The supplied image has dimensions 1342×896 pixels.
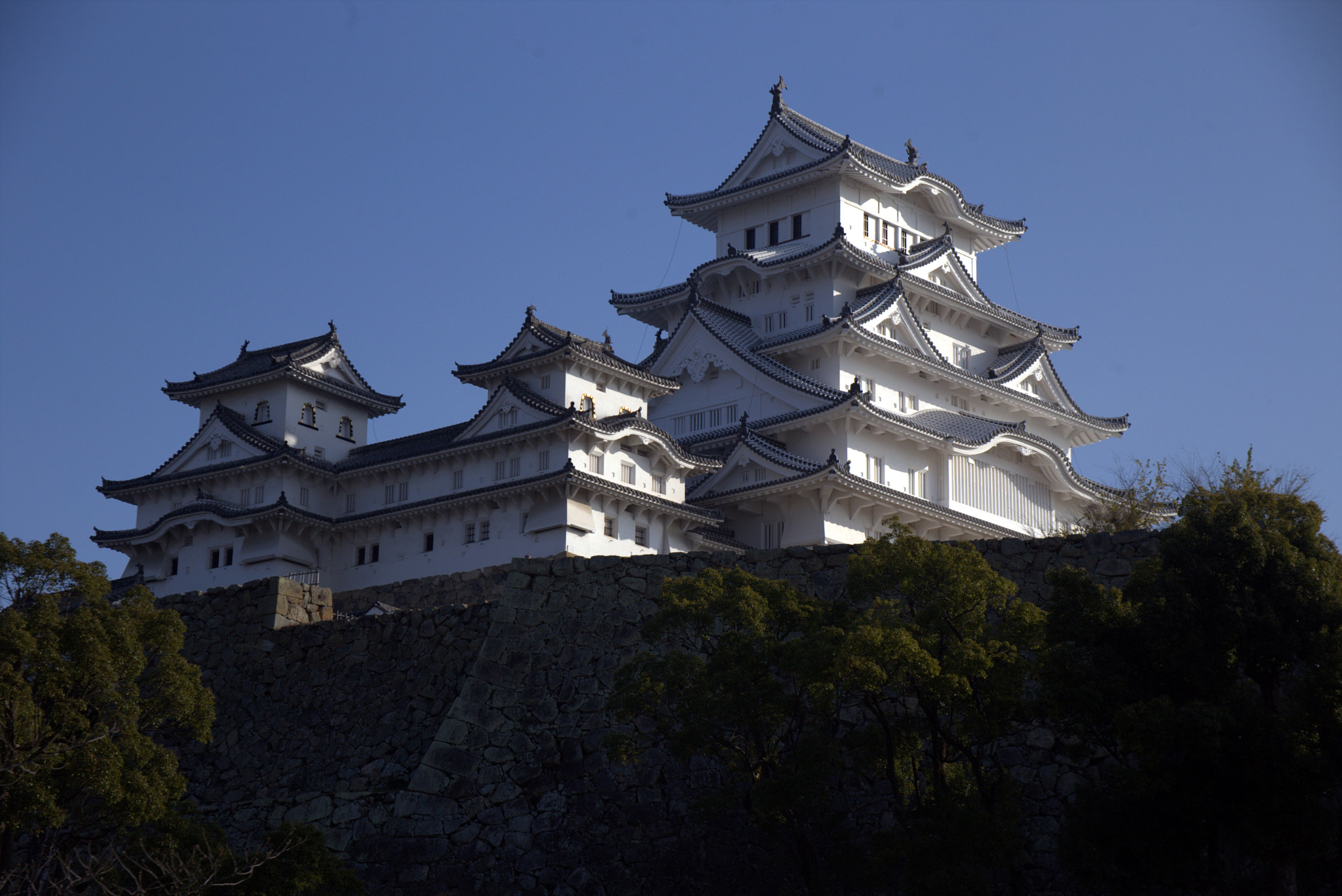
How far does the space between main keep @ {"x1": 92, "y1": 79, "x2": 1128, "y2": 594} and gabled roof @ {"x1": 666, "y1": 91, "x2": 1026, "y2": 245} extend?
105 mm

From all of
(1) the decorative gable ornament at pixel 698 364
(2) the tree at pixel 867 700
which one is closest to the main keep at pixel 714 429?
(1) the decorative gable ornament at pixel 698 364

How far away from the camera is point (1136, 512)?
3759 cm

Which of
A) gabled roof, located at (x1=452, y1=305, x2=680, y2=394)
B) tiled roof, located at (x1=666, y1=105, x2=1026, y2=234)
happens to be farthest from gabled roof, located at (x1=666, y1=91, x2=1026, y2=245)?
gabled roof, located at (x1=452, y1=305, x2=680, y2=394)

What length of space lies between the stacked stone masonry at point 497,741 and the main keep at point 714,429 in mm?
10472

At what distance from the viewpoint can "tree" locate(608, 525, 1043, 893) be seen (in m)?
19.4

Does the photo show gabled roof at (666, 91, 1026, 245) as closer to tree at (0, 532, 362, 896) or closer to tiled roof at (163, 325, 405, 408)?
tiled roof at (163, 325, 405, 408)

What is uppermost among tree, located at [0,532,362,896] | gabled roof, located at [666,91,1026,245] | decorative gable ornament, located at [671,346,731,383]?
gabled roof, located at [666,91,1026,245]

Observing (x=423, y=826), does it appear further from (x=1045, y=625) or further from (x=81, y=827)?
(x=1045, y=625)

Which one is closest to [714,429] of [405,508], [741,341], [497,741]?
[741,341]

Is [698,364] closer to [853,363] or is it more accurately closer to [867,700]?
[853,363]

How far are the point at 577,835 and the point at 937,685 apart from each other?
281 inches

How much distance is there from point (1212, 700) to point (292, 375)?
3007 cm

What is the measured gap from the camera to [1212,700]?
714 inches

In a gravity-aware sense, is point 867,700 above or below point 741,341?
below
